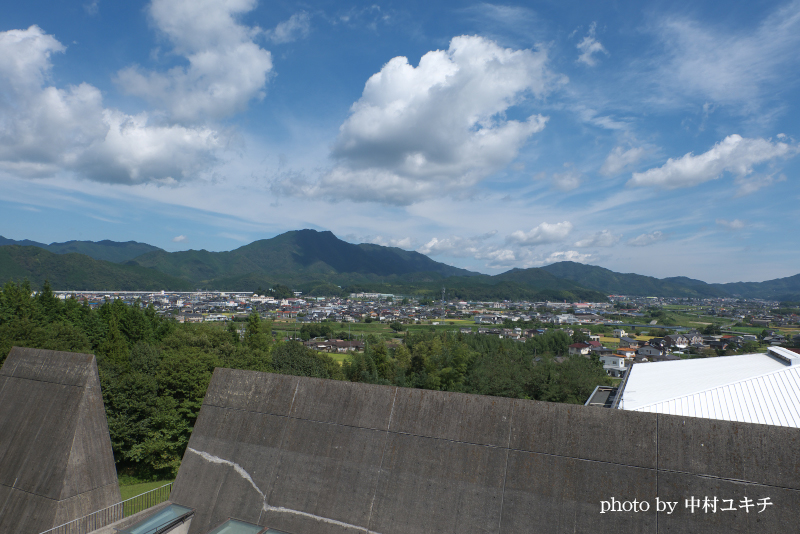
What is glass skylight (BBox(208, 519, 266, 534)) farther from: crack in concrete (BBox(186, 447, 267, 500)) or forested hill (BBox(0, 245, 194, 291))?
forested hill (BBox(0, 245, 194, 291))

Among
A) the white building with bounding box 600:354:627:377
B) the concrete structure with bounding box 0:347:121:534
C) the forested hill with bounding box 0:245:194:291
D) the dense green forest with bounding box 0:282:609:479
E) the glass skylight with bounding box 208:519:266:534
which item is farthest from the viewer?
the forested hill with bounding box 0:245:194:291

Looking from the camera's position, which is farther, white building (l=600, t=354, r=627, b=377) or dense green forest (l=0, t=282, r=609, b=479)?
white building (l=600, t=354, r=627, b=377)

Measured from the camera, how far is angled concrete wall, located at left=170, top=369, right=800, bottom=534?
21.6 feet

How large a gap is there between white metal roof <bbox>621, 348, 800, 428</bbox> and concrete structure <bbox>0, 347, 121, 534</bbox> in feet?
52.7

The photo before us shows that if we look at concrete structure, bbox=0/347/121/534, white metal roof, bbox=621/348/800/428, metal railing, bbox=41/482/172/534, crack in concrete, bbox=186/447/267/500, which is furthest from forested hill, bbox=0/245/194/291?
white metal roof, bbox=621/348/800/428

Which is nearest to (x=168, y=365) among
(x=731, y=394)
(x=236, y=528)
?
(x=236, y=528)

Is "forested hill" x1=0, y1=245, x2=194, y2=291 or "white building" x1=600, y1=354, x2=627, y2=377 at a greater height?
"forested hill" x1=0, y1=245, x2=194, y2=291

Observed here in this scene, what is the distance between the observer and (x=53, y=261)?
589 feet

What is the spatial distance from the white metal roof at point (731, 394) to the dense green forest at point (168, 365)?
12290 mm

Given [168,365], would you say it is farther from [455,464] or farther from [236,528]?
[455,464]

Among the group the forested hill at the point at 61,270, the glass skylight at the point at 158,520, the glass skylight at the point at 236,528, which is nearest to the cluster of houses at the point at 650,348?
the glass skylight at the point at 236,528

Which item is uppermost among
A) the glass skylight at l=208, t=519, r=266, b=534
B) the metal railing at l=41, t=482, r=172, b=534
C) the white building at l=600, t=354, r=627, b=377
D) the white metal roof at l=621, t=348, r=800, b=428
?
the white metal roof at l=621, t=348, r=800, b=428

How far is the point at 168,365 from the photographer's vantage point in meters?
19.2

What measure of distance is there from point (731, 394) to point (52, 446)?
20203 millimetres
